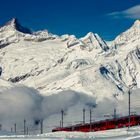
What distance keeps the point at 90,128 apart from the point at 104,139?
310 ft

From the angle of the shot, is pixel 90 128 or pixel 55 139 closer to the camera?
pixel 55 139

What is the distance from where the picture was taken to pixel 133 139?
3605 inches

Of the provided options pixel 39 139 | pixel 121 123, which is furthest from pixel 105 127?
pixel 39 139

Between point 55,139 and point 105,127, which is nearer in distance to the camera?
point 55,139

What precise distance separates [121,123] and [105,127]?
7.55 m

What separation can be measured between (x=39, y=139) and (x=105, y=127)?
97390 mm

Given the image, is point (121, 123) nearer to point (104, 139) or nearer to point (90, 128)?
point (90, 128)

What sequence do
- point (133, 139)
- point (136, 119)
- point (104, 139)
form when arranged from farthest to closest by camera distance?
point (136, 119), point (104, 139), point (133, 139)

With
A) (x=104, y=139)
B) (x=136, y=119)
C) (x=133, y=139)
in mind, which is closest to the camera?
(x=133, y=139)

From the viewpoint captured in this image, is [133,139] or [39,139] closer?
[133,139]

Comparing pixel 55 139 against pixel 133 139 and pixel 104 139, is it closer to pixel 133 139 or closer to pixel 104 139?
pixel 104 139

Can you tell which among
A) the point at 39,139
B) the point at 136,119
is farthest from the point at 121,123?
the point at 39,139

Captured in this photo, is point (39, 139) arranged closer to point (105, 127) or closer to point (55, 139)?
point (55, 139)

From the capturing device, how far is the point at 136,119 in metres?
192
